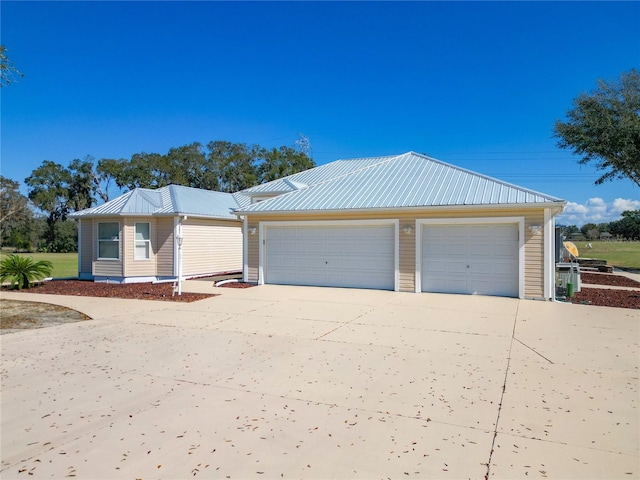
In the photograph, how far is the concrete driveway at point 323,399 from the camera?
3.54m

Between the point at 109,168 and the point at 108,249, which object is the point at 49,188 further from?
the point at 108,249

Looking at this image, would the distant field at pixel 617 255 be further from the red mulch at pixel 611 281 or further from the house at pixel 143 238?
the house at pixel 143 238

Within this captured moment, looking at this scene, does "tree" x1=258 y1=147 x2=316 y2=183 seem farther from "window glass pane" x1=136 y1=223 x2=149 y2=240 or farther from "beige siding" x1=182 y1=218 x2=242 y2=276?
"window glass pane" x1=136 y1=223 x2=149 y2=240

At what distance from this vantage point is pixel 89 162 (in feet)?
178

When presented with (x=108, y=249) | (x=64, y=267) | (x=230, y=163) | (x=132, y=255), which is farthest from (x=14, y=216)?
(x=132, y=255)

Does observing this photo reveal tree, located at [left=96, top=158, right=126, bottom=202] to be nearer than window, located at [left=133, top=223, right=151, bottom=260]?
No

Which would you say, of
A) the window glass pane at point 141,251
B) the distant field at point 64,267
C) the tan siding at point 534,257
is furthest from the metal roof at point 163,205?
the tan siding at point 534,257

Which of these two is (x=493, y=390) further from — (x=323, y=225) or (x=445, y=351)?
(x=323, y=225)

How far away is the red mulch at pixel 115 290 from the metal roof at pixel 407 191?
3.83 meters

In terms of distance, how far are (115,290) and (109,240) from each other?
3208 millimetres

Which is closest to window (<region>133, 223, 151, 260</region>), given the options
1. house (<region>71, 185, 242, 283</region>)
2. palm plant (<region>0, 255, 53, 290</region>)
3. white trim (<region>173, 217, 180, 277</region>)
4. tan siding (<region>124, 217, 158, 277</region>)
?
house (<region>71, 185, 242, 283</region>)

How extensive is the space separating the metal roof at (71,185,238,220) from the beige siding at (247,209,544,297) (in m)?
2.13

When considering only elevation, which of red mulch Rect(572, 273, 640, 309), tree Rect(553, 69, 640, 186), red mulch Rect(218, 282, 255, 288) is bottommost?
red mulch Rect(572, 273, 640, 309)

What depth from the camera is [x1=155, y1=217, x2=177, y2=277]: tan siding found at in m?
17.2
